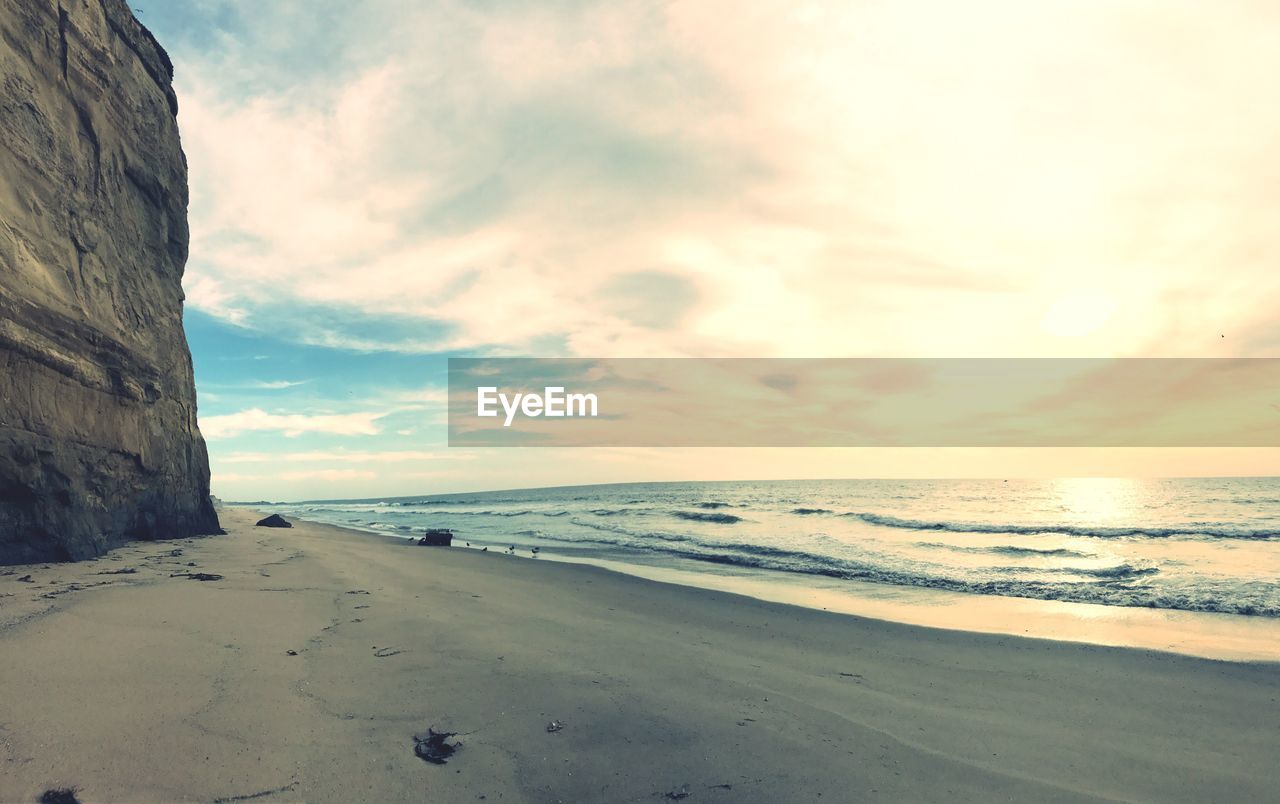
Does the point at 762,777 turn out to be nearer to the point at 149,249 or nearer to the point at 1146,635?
the point at 1146,635

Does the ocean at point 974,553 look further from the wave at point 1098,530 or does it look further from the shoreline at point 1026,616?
the shoreline at point 1026,616

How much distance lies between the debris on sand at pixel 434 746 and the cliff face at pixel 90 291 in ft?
26.3

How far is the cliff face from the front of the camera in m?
8.48

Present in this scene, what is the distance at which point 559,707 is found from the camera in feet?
15.1

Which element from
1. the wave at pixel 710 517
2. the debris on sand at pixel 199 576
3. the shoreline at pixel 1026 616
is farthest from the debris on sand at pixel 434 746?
the wave at pixel 710 517

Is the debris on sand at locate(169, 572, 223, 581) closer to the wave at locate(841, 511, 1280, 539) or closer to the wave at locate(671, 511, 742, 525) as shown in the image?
the wave at locate(671, 511, 742, 525)

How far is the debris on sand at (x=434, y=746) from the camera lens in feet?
12.4

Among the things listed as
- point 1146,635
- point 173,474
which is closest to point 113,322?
point 173,474

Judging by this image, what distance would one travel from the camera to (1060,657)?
24.4 ft

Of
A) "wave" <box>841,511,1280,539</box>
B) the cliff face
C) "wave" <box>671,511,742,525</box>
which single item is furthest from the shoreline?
"wave" <box>671,511,742,525</box>

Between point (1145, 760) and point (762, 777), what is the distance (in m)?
3.11

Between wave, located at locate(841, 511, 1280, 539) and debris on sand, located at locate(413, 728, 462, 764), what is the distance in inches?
1093

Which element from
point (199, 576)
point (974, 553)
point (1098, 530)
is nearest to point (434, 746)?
point (199, 576)

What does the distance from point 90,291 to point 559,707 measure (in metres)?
11.9
